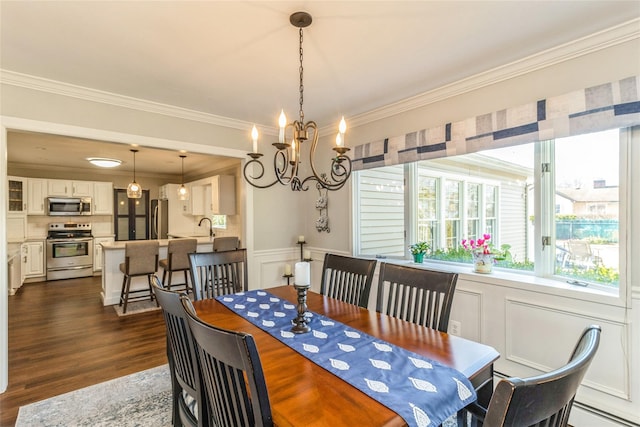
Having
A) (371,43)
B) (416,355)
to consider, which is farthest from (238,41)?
(416,355)

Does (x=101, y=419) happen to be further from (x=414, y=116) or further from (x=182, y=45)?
(x=414, y=116)

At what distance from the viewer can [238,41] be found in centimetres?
201

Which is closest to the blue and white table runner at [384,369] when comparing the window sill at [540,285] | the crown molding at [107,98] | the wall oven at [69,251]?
the window sill at [540,285]

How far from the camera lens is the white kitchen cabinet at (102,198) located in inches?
272

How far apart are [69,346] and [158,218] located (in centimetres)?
535

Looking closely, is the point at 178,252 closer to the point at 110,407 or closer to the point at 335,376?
the point at 110,407

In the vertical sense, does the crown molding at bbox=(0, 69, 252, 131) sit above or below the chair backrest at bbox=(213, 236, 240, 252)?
above

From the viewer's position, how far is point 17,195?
5.88 m

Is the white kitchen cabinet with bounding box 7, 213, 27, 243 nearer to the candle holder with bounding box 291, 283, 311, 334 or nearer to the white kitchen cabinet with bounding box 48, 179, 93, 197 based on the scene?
the white kitchen cabinet with bounding box 48, 179, 93, 197

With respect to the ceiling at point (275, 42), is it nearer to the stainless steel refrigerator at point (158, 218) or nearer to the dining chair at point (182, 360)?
the dining chair at point (182, 360)

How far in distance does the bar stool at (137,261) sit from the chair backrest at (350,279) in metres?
2.98

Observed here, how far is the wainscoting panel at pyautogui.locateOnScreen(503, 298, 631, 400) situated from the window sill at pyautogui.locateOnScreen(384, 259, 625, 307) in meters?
0.11

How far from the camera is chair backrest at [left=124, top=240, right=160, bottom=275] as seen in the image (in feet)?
13.9

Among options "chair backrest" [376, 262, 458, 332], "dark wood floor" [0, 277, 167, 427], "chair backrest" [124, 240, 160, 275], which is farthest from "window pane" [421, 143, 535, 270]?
"chair backrest" [124, 240, 160, 275]
